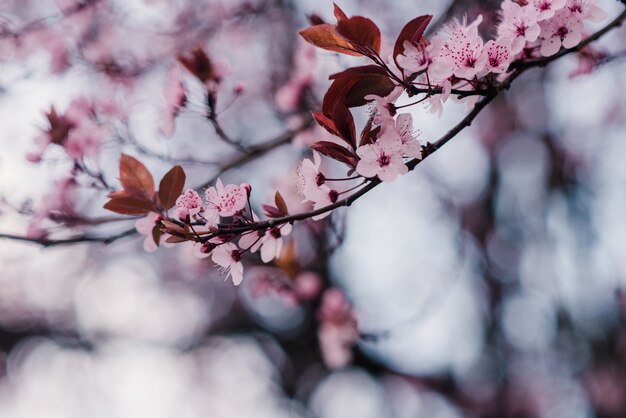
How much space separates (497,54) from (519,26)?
0.31 feet

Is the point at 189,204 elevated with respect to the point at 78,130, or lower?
elevated

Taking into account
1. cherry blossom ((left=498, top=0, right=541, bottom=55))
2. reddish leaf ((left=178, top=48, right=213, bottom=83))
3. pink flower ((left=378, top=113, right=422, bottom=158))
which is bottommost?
reddish leaf ((left=178, top=48, right=213, bottom=83))

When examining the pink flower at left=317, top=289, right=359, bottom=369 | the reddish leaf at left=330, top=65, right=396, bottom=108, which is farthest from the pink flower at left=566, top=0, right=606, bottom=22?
the pink flower at left=317, top=289, right=359, bottom=369

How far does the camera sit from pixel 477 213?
5.34 meters

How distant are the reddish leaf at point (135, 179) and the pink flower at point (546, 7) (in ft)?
2.55

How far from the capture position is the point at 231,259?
3.61 feet

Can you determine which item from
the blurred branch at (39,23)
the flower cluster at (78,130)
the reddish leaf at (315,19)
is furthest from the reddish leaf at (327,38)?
the blurred branch at (39,23)

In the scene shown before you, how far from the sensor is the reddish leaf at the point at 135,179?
1.07m

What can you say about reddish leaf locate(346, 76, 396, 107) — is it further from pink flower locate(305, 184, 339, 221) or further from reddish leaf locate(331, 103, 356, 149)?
pink flower locate(305, 184, 339, 221)

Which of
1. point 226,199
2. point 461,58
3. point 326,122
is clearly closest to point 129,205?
point 226,199

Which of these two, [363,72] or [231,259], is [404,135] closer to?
[363,72]

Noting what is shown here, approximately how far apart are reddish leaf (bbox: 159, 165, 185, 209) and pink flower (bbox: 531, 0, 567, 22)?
0.70 metres

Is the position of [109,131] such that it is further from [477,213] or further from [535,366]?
[535,366]

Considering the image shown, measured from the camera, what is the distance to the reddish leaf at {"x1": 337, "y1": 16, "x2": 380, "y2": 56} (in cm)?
88
